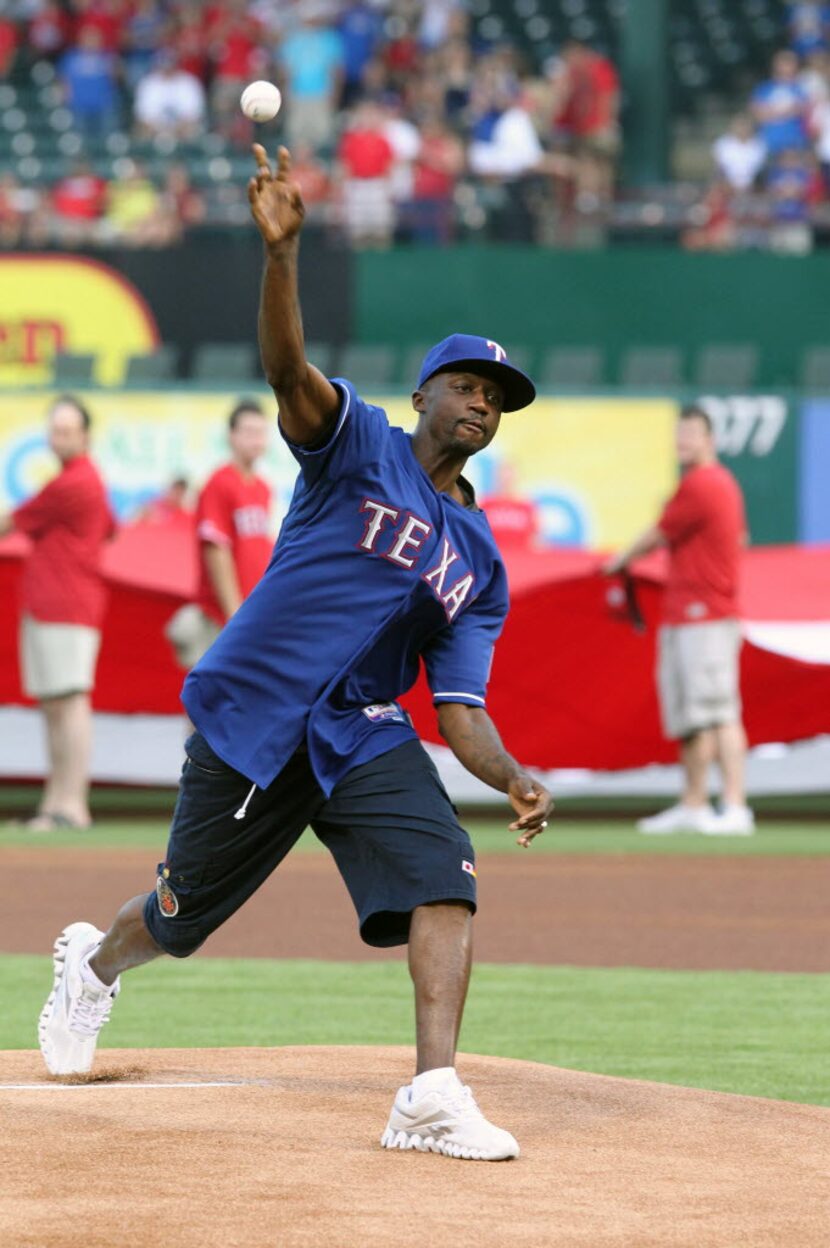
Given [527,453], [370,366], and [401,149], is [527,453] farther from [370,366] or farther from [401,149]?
[401,149]

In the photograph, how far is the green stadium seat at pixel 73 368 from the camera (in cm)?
2158

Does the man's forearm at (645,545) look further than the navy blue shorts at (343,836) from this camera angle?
Yes

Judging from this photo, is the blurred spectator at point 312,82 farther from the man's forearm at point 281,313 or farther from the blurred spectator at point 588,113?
the man's forearm at point 281,313

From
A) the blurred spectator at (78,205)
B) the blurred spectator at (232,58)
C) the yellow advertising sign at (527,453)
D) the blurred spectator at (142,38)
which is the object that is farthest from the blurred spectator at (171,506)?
the blurred spectator at (142,38)

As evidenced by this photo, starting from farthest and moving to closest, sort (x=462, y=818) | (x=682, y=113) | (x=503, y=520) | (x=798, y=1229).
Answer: (x=682, y=113) < (x=503, y=520) < (x=462, y=818) < (x=798, y=1229)

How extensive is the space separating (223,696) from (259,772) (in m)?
0.21

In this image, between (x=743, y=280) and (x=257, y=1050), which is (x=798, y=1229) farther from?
(x=743, y=280)

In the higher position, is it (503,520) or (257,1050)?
(503,520)

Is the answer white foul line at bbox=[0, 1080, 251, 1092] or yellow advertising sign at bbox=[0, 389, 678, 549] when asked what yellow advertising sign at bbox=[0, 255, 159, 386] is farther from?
white foul line at bbox=[0, 1080, 251, 1092]

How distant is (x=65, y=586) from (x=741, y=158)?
41.7 ft

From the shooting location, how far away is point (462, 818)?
46.8ft

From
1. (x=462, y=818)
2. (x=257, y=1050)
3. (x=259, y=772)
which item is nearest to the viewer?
(x=259, y=772)

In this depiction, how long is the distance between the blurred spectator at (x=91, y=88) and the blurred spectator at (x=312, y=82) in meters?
2.28

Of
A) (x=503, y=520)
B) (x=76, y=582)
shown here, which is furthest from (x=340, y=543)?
(x=503, y=520)
